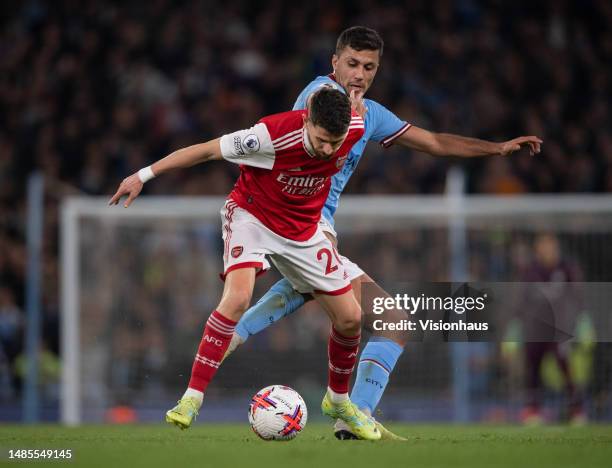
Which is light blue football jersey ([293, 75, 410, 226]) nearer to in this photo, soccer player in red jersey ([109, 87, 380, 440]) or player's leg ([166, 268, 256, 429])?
soccer player in red jersey ([109, 87, 380, 440])

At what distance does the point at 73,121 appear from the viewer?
15.0 m

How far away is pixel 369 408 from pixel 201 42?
958 cm

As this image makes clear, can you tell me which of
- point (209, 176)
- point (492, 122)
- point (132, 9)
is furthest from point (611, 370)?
point (132, 9)

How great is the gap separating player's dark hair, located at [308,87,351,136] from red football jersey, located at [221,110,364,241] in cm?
20

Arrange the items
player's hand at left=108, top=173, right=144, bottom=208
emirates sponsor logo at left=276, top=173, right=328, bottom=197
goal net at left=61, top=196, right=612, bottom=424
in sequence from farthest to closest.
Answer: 1. goal net at left=61, top=196, right=612, bottom=424
2. emirates sponsor logo at left=276, top=173, right=328, bottom=197
3. player's hand at left=108, top=173, right=144, bottom=208

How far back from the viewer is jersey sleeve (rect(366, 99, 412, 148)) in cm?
726

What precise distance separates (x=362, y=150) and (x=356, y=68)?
49 centimetres

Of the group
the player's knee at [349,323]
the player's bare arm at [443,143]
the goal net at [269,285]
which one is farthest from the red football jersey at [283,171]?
the goal net at [269,285]

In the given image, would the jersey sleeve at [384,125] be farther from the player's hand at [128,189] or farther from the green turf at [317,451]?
the green turf at [317,451]

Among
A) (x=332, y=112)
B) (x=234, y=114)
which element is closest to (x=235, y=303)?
(x=332, y=112)

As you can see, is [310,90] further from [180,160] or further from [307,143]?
[180,160]

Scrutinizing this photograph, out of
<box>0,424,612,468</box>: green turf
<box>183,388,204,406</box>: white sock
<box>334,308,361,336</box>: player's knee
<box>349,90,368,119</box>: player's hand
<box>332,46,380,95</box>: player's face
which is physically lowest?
<box>0,424,612,468</box>: green turf

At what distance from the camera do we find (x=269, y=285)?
40.3ft

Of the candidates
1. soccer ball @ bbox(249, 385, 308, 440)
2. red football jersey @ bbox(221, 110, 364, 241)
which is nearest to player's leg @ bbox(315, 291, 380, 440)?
soccer ball @ bbox(249, 385, 308, 440)
